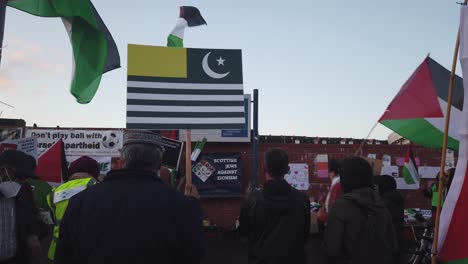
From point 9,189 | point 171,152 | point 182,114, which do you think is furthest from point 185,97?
point 171,152

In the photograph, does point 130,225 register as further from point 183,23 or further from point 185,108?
point 183,23

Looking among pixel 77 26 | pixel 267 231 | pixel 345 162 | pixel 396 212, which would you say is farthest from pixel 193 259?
pixel 77 26

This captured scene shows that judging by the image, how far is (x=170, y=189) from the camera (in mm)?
2377

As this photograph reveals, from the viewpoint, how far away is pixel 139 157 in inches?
97.1

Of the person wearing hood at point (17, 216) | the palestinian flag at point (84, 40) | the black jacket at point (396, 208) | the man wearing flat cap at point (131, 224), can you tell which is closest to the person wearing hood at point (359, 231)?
the man wearing flat cap at point (131, 224)

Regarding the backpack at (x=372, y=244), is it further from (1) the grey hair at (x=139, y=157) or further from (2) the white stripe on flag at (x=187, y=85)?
(2) the white stripe on flag at (x=187, y=85)

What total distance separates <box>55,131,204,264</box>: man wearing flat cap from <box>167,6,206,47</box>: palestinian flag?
170 inches

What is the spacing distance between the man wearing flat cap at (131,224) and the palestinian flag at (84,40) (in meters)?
2.99

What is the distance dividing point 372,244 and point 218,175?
23.4 ft

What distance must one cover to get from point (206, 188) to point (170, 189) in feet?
26.1

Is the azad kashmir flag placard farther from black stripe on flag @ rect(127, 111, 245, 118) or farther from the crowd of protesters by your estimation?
the crowd of protesters

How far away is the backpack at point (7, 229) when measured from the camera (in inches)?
130

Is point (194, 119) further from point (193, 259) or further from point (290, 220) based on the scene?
point (193, 259)

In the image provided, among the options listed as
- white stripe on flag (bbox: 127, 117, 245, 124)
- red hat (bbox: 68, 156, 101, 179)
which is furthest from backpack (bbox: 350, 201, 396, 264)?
red hat (bbox: 68, 156, 101, 179)
